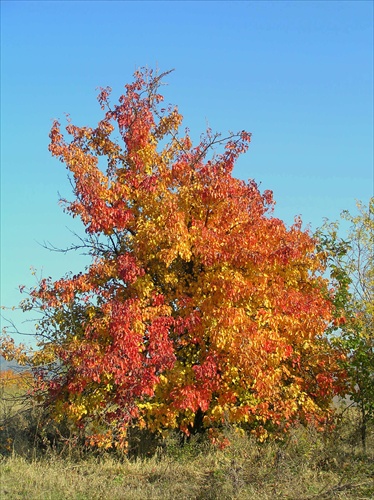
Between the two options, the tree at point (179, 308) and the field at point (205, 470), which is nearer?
the field at point (205, 470)

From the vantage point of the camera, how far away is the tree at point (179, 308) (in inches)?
539

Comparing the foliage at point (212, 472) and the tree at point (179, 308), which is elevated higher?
the tree at point (179, 308)

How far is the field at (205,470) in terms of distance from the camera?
423 inches

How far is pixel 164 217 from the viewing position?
1445 cm

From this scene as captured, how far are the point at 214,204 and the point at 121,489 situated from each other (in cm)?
735

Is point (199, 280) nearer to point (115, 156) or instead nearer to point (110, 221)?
point (110, 221)

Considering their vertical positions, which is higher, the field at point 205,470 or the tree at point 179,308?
the tree at point 179,308

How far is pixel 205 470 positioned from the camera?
41.8ft

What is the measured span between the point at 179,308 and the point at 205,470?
400 cm

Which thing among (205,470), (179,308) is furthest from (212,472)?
(179,308)

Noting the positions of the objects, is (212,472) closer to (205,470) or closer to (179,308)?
(205,470)

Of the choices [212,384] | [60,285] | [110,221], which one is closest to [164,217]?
[110,221]

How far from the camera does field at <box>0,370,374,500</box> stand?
10734 mm

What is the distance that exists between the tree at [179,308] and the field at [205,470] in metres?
0.67
